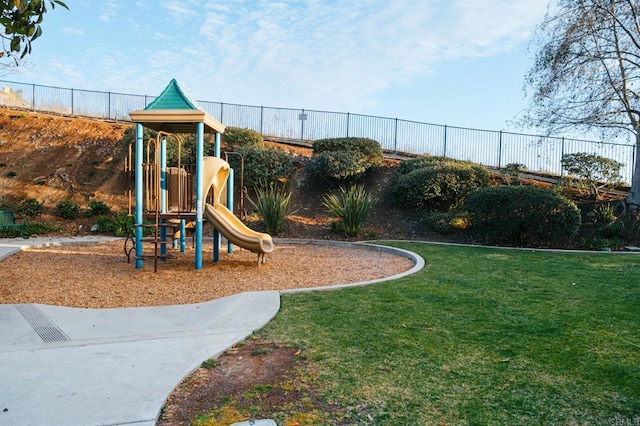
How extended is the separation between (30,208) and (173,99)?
35.1 ft

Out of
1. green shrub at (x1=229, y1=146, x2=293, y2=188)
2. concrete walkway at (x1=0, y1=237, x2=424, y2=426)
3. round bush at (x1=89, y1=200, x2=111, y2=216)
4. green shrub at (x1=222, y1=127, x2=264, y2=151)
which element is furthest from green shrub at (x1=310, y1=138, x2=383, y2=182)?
concrete walkway at (x1=0, y1=237, x2=424, y2=426)

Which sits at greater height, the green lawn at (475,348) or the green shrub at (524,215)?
the green shrub at (524,215)

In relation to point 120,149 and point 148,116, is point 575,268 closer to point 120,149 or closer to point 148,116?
point 148,116

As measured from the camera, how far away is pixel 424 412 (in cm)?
285

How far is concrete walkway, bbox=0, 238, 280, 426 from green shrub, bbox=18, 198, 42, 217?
40.7ft

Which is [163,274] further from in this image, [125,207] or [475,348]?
[125,207]

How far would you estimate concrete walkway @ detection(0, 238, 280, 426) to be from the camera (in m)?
2.90

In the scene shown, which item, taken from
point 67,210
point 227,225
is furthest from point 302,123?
point 227,225

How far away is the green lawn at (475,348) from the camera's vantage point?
291 cm

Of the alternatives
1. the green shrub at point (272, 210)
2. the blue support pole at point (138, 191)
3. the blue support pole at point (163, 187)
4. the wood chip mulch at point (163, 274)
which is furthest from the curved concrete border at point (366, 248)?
the blue support pole at point (163, 187)

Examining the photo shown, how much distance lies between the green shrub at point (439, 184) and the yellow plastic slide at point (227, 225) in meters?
7.79

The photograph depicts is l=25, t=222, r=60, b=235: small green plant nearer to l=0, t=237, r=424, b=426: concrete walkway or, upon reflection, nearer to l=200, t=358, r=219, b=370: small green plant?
l=0, t=237, r=424, b=426: concrete walkway

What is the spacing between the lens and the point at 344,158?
677 inches

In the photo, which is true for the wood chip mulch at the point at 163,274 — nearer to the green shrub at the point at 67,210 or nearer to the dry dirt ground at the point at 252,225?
the dry dirt ground at the point at 252,225
